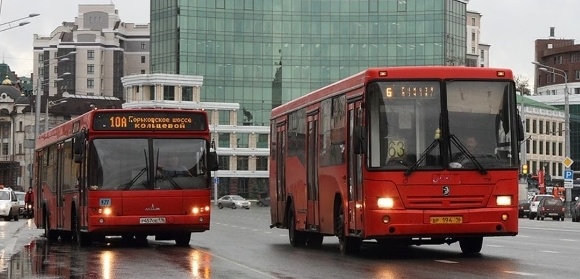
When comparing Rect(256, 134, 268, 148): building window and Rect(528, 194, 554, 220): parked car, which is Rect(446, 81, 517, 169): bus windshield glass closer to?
Rect(528, 194, 554, 220): parked car

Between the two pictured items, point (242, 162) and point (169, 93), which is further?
point (242, 162)

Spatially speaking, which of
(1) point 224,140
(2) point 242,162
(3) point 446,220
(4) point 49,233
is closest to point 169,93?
(1) point 224,140

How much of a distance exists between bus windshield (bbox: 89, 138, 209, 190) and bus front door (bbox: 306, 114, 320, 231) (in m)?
2.95

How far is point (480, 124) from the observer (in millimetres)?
21359

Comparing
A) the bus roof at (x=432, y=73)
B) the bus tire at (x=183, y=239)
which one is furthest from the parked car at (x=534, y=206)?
the bus roof at (x=432, y=73)

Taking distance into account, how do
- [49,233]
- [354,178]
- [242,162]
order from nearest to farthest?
[354,178] < [49,233] < [242,162]

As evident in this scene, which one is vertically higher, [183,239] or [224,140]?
[224,140]

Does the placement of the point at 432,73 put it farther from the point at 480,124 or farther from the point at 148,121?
the point at 148,121

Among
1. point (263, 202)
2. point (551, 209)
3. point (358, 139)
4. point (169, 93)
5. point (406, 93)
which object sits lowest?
point (263, 202)

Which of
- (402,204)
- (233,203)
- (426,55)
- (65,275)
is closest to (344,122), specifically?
(402,204)

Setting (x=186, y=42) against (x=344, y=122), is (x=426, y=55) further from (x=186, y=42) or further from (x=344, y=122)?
(x=344, y=122)

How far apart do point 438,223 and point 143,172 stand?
855 cm

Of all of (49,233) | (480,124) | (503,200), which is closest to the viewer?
(480,124)

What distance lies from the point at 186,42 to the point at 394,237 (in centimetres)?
11663
